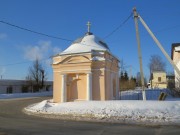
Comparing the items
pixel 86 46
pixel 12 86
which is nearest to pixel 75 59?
pixel 86 46

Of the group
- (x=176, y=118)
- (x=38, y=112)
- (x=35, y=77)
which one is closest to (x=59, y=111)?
(x=38, y=112)

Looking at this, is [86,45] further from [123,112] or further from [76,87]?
[123,112]

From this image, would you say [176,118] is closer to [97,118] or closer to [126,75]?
[97,118]

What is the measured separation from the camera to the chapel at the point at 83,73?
76.7 feet

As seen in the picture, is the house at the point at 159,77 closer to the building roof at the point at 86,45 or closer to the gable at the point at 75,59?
the building roof at the point at 86,45

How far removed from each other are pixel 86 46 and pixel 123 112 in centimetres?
1119

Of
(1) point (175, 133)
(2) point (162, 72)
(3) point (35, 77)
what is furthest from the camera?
(2) point (162, 72)

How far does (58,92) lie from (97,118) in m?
9.92

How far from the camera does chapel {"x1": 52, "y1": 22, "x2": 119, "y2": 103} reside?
23.4 metres

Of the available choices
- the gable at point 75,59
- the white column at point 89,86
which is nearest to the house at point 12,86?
the gable at point 75,59

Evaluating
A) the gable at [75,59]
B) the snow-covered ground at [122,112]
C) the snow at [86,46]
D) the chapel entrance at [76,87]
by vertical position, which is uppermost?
the snow at [86,46]

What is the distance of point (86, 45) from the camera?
85.0 ft

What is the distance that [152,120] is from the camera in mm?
14539

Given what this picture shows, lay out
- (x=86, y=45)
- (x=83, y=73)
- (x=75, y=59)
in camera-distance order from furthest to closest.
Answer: (x=86, y=45)
(x=75, y=59)
(x=83, y=73)
